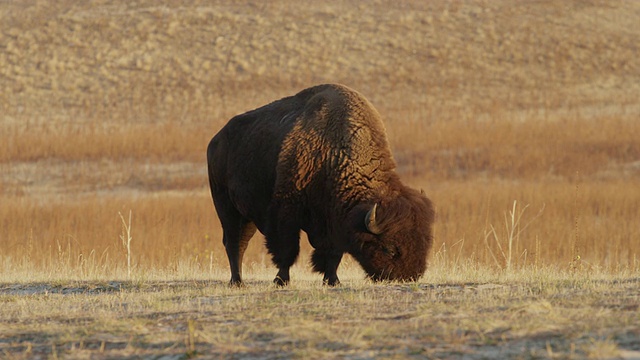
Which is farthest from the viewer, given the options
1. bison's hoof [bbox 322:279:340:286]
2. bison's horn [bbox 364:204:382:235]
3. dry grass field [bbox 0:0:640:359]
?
bison's hoof [bbox 322:279:340:286]

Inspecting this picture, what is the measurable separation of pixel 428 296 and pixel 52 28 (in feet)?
134

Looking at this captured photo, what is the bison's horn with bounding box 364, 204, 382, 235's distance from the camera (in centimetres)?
930

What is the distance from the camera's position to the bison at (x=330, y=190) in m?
9.38

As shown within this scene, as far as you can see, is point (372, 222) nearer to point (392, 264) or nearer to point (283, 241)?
point (392, 264)

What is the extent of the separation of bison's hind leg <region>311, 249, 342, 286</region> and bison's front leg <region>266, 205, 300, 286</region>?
21cm

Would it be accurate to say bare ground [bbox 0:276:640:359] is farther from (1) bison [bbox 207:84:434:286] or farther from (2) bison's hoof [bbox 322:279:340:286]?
(2) bison's hoof [bbox 322:279:340:286]

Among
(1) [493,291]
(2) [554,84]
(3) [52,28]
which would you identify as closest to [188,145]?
(2) [554,84]

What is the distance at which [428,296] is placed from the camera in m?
7.91

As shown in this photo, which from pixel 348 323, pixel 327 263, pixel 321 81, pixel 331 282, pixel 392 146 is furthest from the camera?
pixel 321 81

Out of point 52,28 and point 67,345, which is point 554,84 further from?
point 67,345

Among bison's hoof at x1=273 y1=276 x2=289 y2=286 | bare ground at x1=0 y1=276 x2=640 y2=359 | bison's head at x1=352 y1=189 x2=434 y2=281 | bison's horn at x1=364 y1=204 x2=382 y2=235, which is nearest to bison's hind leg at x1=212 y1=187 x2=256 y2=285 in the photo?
bison's hoof at x1=273 y1=276 x2=289 y2=286

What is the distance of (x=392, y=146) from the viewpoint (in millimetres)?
28672

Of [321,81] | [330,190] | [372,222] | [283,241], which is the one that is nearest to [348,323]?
[372,222]

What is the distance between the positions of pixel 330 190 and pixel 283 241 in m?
0.70
